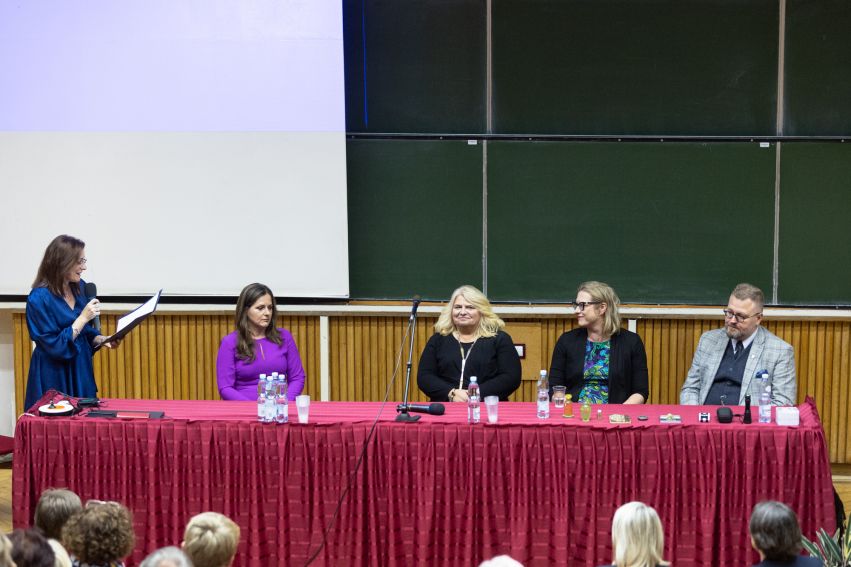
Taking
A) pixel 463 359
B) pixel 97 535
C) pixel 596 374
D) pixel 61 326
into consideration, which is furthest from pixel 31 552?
pixel 596 374

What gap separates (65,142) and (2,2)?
99cm

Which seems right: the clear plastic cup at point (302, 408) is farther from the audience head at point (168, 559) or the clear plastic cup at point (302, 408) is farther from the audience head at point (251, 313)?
the audience head at point (168, 559)

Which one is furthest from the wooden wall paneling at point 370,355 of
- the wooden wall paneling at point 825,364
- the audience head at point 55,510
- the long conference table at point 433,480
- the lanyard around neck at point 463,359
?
the audience head at point 55,510

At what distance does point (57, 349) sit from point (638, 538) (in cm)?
342

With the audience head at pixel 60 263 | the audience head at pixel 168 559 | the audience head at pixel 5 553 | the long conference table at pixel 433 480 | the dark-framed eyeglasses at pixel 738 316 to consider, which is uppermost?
the audience head at pixel 60 263

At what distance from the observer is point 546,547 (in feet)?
14.3

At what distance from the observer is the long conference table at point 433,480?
4285 millimetres

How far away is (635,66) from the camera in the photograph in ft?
21.0

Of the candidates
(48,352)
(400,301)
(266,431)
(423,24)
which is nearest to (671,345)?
(400,301)

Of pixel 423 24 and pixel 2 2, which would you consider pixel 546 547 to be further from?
pixel 2 2

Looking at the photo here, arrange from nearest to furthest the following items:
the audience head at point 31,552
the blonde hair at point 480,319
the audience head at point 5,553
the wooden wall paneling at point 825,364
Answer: the audience head at point 5,553, the audience head at point 31,552, the blonde hair at point 480,319, the wooden wall paneling at point 825,364

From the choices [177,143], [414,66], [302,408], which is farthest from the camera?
[414,66]

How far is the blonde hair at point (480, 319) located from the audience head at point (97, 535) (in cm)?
278

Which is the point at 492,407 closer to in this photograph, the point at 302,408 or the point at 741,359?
the point at 302,408
